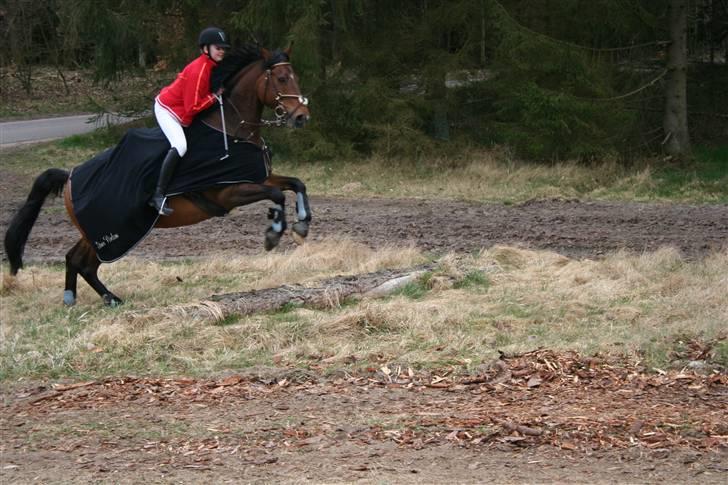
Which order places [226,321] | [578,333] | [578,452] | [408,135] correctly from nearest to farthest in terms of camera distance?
[578,452] < [578,333] < [226,321] < [408,135]

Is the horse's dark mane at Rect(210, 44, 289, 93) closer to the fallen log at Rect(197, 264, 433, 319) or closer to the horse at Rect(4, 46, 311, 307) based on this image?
the horse at Rect(4, 46, 311, 307)

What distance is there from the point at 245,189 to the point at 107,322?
1843 millimetres

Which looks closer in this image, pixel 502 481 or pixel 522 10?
pixel 502 481

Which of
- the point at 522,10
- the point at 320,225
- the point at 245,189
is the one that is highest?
the point at 522,10

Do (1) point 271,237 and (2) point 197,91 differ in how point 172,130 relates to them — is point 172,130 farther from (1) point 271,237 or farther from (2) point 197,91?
(1) point 271,237

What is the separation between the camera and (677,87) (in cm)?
2017

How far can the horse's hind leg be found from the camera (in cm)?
1071

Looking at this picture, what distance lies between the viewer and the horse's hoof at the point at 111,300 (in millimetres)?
10527

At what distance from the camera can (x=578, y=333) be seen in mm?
8484

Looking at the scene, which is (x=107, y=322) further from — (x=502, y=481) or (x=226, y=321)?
(x=502, y=481)

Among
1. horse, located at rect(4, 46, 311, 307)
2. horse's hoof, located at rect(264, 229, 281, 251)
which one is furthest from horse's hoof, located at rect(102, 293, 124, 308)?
horse's hoof, located at rect(264, 229, 281, 251)

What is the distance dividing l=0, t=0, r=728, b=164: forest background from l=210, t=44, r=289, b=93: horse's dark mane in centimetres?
896

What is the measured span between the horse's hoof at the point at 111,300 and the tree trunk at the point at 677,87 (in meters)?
13.4

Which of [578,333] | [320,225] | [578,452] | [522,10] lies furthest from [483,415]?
[522,10]
